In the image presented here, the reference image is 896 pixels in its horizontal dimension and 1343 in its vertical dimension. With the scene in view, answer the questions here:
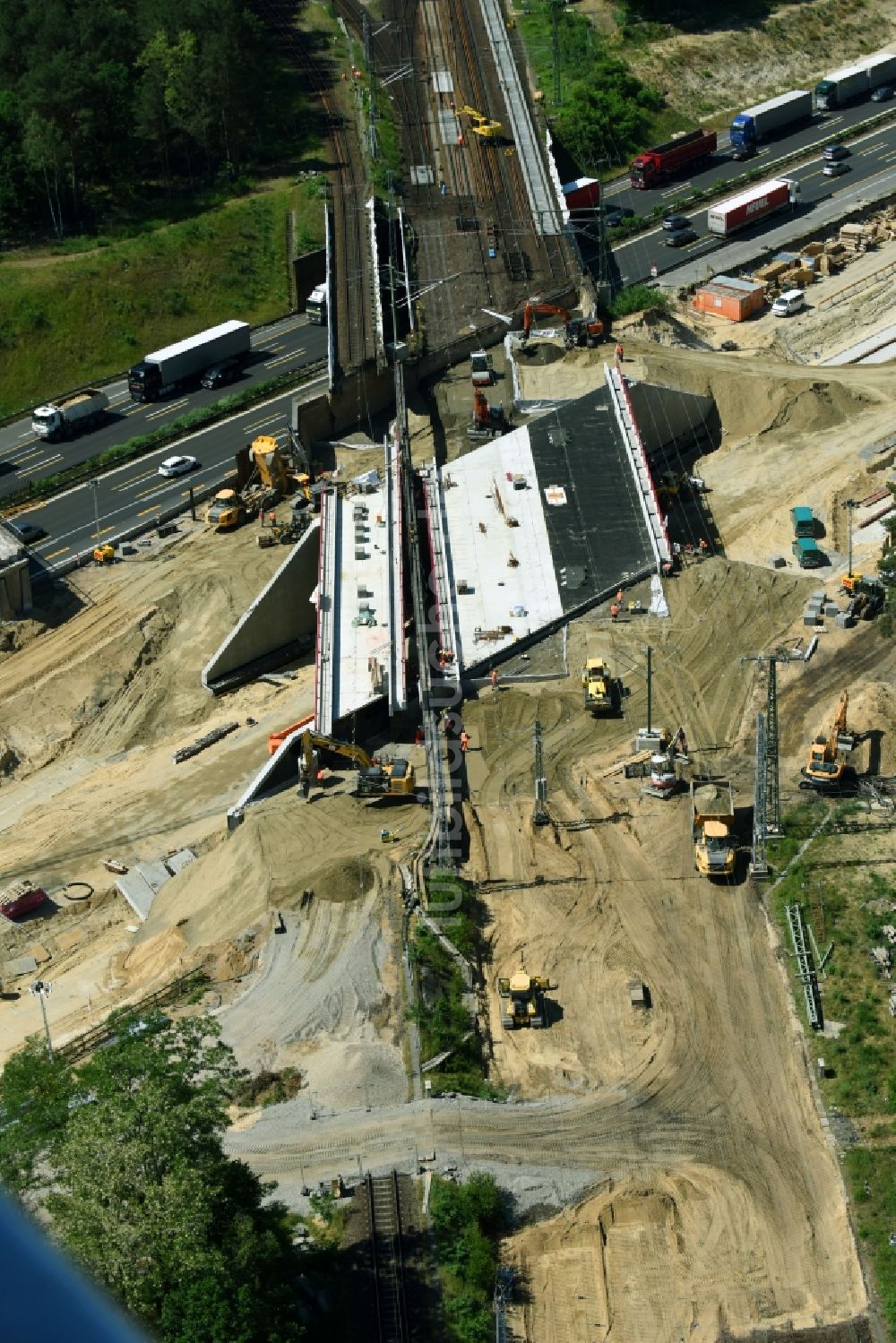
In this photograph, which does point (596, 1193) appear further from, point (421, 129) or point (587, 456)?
point (421, 129)

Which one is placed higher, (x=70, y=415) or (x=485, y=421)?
(x=70, y=415)

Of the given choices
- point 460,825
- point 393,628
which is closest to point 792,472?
point 393,628

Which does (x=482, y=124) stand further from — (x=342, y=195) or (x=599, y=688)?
(x=599, y=688)

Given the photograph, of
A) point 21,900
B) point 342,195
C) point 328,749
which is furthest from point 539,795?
point 342,195

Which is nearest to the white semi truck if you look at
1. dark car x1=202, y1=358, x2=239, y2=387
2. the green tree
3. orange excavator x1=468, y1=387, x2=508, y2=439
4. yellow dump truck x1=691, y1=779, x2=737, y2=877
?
dark car x1=202, y1=358, x2=239, y2=387

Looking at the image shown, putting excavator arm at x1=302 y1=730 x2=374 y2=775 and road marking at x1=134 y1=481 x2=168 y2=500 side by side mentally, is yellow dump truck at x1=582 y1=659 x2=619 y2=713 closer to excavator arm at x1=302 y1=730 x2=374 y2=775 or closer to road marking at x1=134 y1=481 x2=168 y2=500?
excavator arm at x1=302 y1=730 x2=374 y2=775

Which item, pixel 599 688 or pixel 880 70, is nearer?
pixel 599 688

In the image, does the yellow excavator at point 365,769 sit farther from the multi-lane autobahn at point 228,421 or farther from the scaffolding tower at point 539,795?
the multi-lane autobahn at point 228,421
